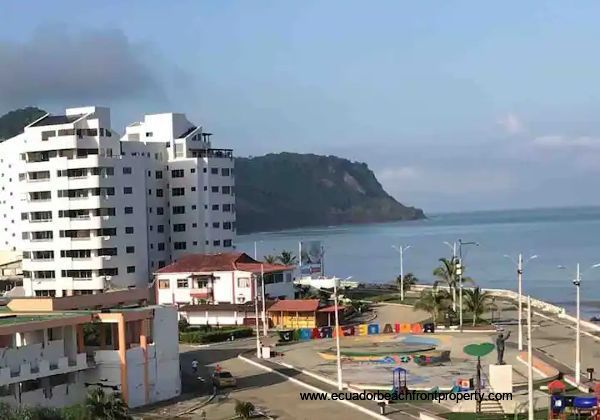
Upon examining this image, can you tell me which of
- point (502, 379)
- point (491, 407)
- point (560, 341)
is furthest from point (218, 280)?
point (491, 407)

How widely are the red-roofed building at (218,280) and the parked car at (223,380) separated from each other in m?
31.7

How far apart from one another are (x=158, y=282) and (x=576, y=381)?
52686 millimetres

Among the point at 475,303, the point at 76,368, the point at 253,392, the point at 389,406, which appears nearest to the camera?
the point at 389,406

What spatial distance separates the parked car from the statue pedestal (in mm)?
16609

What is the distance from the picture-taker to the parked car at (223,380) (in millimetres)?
53391

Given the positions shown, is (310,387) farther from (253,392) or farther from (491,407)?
(491,407)

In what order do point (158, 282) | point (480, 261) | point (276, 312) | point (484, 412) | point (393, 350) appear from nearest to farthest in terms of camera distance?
point (484, 412) < point (393, 350) < point (276, 312) < point (158, 282) < point (480, 261)

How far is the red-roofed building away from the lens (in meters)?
88.4

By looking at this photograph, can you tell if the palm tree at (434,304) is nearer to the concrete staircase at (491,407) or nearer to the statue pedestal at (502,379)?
the statue pedestal at (502,379)

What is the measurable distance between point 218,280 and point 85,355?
42.1 meters

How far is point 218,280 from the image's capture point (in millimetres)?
89375

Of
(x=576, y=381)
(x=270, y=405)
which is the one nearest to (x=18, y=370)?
(x=270, y=405)

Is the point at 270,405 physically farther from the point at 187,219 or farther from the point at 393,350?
the point at 187,219

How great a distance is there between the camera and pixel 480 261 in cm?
19138
